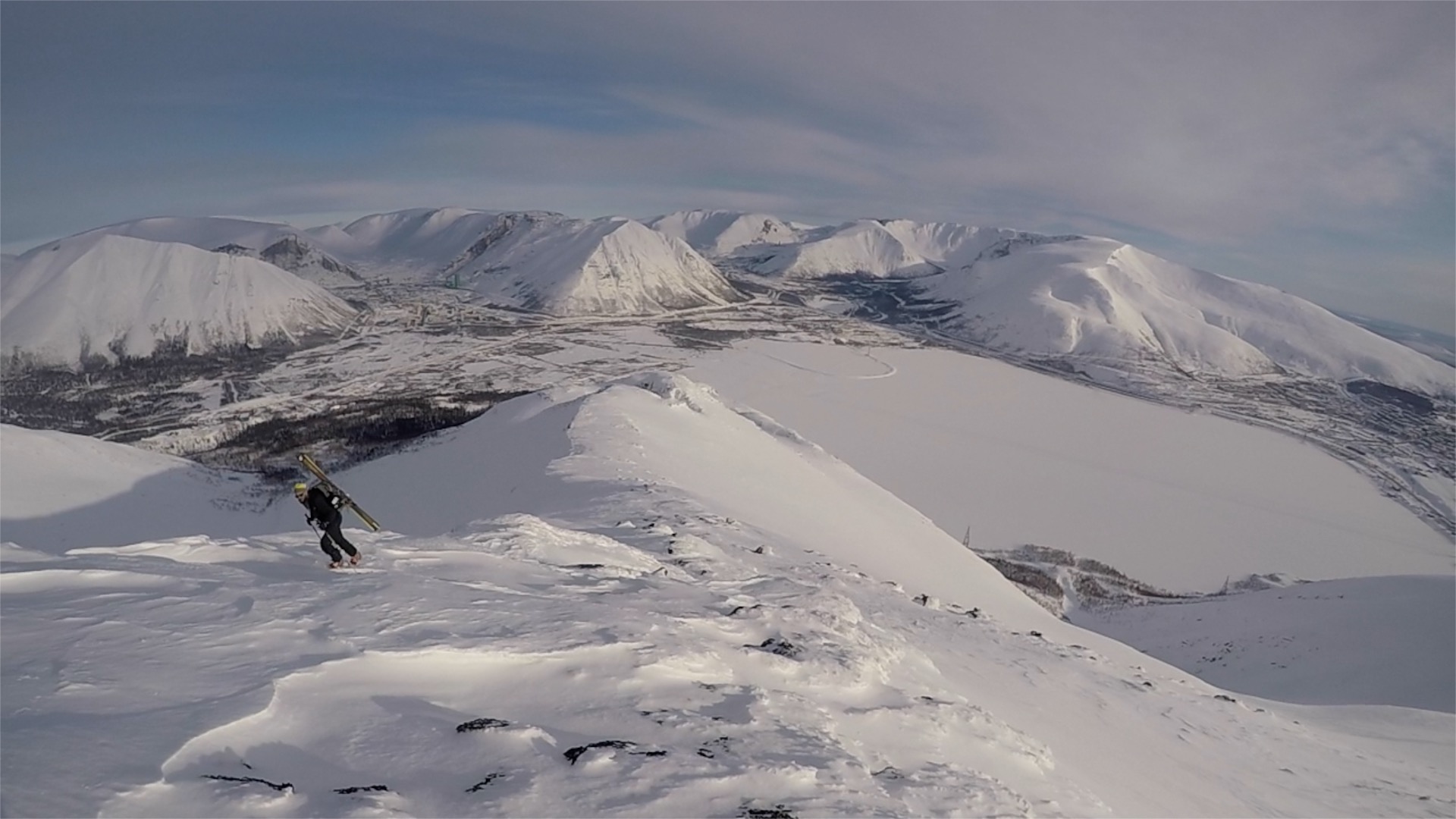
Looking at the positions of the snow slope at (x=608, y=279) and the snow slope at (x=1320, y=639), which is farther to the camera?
the snow slope at (x=608, y=279)

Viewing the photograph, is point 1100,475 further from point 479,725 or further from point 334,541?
point 479,725

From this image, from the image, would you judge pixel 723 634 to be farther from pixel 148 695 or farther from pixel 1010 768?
pixel 148 695

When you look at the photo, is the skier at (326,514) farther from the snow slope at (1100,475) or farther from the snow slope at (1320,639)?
the snow slope at (1100,475)

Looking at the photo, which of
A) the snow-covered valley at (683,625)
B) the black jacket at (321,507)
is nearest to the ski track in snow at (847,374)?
the snow-covered valley at (683,625)

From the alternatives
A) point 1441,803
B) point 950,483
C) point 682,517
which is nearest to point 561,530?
point 682,517

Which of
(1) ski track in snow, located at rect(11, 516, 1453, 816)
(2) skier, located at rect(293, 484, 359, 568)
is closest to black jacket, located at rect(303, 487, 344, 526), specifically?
(2) skier, located at rect(293, 484, 359, 568)

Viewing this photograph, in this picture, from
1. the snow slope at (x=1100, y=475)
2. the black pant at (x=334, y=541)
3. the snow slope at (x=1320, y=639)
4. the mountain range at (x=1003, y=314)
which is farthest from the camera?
the mountain range at (x=1003, y=314)
